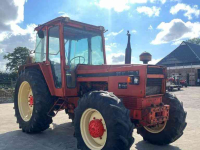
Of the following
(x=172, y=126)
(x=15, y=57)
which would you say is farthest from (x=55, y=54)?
(x=15, y=57)

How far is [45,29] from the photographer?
562 centimetres

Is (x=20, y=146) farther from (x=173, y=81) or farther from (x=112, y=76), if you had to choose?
(x=173, y=81)

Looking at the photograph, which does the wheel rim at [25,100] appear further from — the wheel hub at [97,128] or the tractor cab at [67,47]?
the wheel hub at [97,128]

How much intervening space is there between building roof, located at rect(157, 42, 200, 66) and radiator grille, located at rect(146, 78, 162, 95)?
34.8 m

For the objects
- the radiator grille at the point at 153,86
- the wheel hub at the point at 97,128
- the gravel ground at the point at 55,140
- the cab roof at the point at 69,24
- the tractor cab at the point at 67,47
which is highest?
the cab roof at the point at 69,24

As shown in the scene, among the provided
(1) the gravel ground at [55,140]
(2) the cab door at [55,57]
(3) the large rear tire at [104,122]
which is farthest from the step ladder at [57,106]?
(3) the large rear tire at [104,122]

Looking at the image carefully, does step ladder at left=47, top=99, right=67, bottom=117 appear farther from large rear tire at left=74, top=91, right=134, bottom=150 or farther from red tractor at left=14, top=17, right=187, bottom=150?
large rear tire at left=74, top=91, right=134, bottom=150

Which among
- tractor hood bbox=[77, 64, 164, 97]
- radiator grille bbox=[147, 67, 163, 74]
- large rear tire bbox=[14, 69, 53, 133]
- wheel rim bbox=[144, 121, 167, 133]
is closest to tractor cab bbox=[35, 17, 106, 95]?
large rear tire bbox=[14, 69, 53, 133]

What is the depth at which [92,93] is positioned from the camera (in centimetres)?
381

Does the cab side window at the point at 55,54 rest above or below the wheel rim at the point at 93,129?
above

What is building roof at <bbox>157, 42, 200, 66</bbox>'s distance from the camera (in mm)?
36572

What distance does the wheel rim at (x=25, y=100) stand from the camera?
19.2 feet

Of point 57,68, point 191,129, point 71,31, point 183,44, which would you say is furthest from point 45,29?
point 183,44

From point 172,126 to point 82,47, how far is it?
9.57 ft
